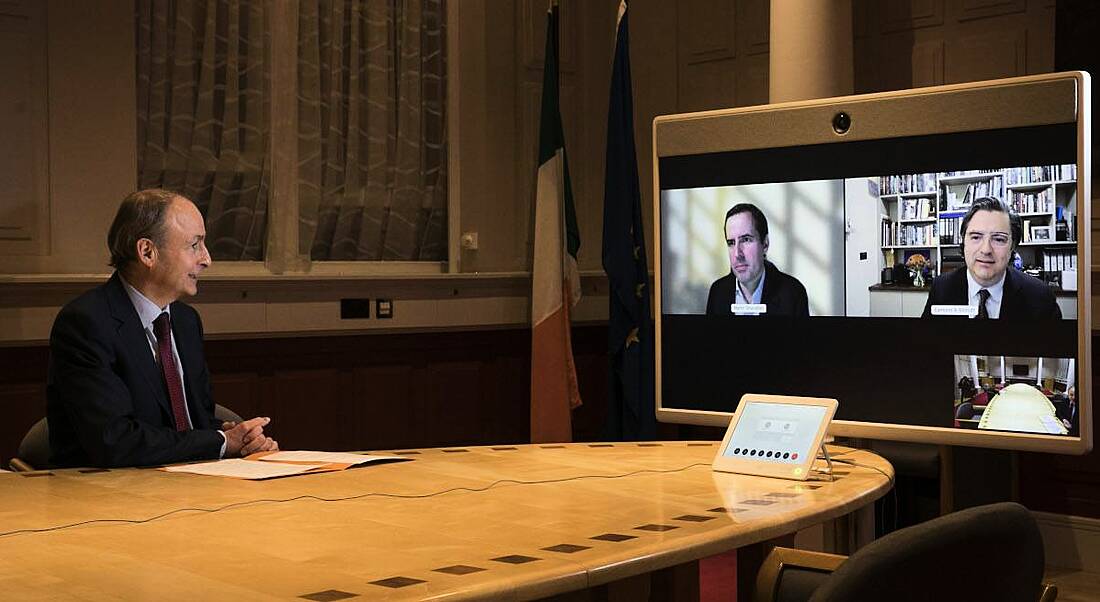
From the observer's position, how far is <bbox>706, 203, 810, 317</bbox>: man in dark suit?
3088mm

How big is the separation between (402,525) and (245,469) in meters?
0.77

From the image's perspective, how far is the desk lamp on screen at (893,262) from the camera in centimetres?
277

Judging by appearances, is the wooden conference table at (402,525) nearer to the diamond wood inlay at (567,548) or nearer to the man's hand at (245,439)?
the diamond wood inlay at (567,548)

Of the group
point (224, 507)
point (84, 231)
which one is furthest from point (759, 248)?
point (84, 231)

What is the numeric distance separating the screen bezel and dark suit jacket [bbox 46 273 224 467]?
120 centimetres

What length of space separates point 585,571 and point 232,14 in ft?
13.9

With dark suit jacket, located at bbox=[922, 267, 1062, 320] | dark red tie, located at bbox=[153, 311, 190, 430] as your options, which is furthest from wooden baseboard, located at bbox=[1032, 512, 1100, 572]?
dark red tie, located at bbox=[153, 311, 190, 430]

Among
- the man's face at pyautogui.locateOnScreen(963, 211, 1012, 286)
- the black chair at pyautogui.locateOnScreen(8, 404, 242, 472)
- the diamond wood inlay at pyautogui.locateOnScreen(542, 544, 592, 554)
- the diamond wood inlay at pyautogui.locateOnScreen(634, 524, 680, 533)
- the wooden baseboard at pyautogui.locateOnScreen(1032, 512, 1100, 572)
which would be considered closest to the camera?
the diamond wood inlay at pyautogui.locateOnScreen(542, 544, 592, 554)

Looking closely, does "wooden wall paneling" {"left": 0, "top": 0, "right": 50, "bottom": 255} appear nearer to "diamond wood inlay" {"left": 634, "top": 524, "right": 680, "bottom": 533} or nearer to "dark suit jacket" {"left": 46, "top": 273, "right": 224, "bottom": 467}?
"dark suit jacket" {"left": 46, "top": 273, "right": 224, "bottom": 467}

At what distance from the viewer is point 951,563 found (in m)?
1.42

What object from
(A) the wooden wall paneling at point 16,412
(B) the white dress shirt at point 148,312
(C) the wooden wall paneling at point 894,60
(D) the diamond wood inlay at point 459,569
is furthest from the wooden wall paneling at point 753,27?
(D) the diamond wood inlay at point 459,569

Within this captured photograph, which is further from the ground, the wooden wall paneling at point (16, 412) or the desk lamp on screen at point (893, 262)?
the desk lamp on screen at point (893, 262)

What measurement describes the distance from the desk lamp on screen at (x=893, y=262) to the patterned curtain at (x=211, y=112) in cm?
271

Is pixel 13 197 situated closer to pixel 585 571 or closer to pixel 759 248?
pixel 759 248
